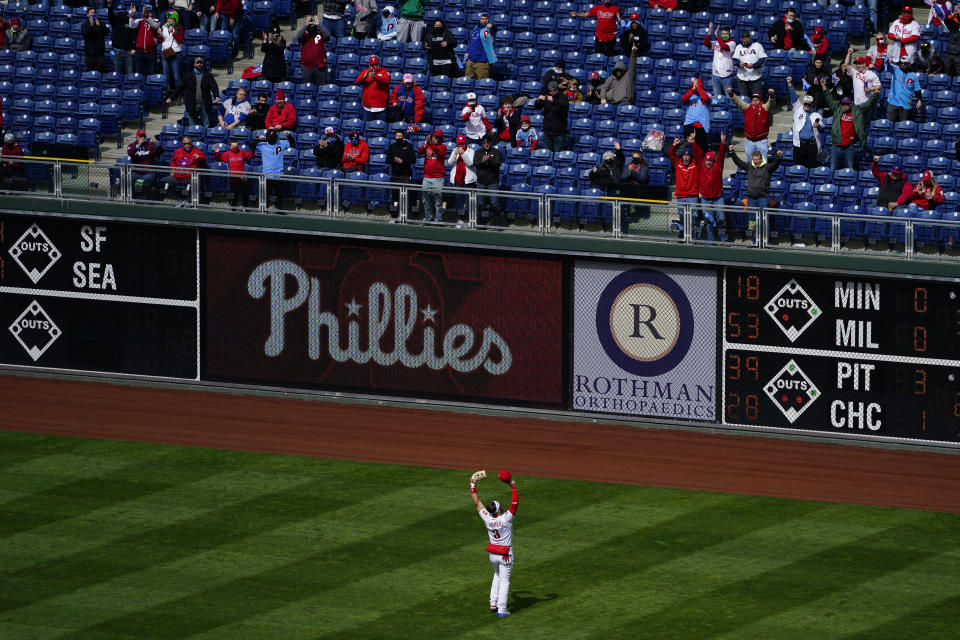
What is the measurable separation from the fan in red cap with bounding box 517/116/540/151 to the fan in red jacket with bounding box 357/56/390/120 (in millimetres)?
2765

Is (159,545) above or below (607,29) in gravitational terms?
below

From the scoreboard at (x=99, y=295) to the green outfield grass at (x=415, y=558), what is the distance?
442 cm

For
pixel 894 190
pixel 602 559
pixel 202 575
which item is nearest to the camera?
pixel 202 575

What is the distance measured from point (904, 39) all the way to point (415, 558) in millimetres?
14584

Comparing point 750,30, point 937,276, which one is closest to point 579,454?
point 937,276

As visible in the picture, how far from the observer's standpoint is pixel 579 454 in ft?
88.3

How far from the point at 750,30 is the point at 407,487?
40.2 ft

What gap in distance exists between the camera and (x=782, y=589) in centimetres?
2080

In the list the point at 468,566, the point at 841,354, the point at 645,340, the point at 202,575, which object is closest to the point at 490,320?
the point at 645,340

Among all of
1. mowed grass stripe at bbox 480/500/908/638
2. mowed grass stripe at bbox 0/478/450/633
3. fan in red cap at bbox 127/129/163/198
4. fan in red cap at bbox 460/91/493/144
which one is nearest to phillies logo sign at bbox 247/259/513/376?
fan in red cap at bbox 127/129/163/198

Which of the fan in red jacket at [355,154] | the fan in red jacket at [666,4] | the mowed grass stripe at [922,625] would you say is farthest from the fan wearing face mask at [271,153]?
the mowed grass stripe at [922,625]

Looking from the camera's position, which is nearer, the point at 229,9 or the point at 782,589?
the point at 782,589

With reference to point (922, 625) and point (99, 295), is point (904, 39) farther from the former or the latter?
point (99, 295)

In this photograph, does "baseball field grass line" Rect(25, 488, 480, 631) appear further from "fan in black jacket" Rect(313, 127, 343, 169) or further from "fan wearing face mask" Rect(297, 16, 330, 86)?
"fan wearing face mask" Rect(297, 16, 330, 86)
